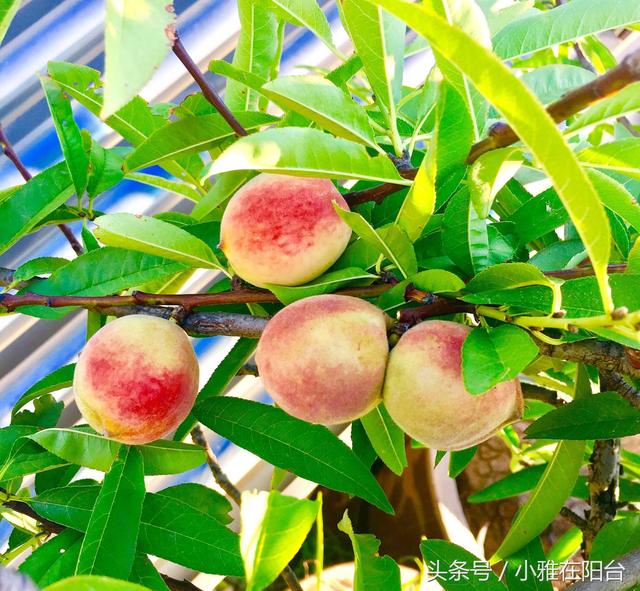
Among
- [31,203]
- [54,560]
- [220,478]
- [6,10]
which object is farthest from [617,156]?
[220,478]

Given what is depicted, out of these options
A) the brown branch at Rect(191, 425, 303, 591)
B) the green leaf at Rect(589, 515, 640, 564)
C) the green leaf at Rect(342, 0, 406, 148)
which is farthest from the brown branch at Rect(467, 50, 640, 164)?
the brown branch at Rect(191, 425, 303, 591)

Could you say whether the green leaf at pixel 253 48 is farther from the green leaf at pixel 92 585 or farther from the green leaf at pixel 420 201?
the green leaf at pixel 92 585

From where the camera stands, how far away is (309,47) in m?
1.53

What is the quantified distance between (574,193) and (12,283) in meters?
0.51

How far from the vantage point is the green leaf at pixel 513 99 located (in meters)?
0.29

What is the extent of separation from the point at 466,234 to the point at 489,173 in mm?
75

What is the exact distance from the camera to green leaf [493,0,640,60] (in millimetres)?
542

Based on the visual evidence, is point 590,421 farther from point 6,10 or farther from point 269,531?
point 6,10

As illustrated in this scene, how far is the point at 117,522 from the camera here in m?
0.56

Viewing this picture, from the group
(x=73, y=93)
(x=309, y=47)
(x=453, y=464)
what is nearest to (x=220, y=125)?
(x=73, y=93)

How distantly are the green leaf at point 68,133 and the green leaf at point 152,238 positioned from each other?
0.35ft

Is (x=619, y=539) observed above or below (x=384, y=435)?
below

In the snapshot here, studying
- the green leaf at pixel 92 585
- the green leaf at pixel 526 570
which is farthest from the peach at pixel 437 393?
the green leaf at pixel 526 570

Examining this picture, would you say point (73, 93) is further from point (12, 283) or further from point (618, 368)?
Answer: point (618, 368)
